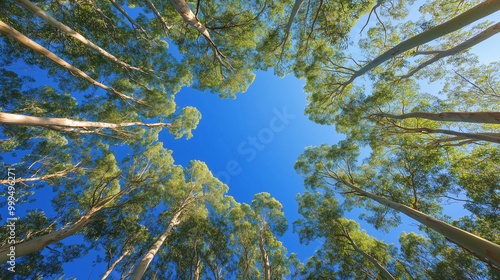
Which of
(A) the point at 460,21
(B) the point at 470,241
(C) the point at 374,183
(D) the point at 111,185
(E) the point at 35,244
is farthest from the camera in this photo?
(D) the point at 111,185

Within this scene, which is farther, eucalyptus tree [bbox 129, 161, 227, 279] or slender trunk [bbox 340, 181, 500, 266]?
eucalyptus tree [bbox 129, 161, 227, 279]

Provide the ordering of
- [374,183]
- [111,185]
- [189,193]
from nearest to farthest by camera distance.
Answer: [374,183]
[111,185]
[189,193]

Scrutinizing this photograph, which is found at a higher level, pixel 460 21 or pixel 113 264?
pixel 460 21

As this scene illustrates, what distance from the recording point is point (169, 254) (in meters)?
8.87

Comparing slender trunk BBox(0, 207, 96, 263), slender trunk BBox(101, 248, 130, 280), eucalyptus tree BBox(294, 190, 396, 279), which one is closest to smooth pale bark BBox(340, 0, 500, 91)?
eucalyptus tree BBox(294, 190, 396, 279)

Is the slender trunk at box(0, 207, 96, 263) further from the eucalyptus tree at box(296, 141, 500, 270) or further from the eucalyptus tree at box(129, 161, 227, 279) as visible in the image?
the eucalyptus tree at box(296, 141, 500, 270)

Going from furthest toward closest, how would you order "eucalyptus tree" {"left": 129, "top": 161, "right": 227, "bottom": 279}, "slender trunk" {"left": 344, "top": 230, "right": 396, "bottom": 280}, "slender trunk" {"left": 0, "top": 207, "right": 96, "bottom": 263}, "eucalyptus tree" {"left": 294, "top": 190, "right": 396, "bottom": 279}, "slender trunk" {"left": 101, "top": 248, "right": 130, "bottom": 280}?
"eucalyptus tree" {"left": 129, "top": 161, "right": 227, "bottom": 279} → "eucalyptus tree" {"left": 294, "top": 190, "right": 396, "bottom": 279} → "slender trunk" {"left": 101, "top": 248, "right": 130, "bottom": 280} → "slender trunk" {"left": 344, "top": 230, "right": 396, "bottom": 280} → "slender trunk" {"left": 0, "top": 207, "right": 96, "bottom": 263}

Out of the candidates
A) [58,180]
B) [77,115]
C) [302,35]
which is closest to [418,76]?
[302,35]

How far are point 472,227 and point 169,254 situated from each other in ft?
48.2

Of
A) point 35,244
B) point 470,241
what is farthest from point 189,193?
point 470,241

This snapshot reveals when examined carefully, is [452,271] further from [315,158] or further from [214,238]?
[214,238]

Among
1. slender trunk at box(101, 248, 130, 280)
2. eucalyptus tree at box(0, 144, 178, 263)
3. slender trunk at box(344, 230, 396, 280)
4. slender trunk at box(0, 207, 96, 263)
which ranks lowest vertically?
slender trunk at box(101, 248, 130, 280)

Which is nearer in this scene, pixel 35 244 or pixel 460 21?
pixel 460 21

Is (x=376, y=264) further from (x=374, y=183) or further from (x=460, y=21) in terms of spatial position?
(x=460, y=21)
